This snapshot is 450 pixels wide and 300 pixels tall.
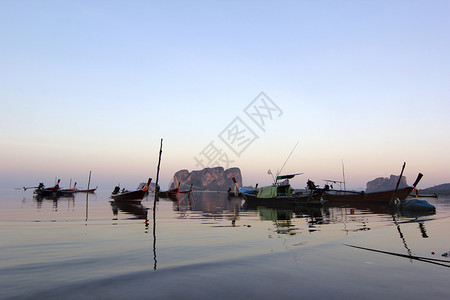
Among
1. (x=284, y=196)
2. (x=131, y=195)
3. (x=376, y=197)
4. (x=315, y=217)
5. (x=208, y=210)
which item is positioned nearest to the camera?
(x=315, y=217)

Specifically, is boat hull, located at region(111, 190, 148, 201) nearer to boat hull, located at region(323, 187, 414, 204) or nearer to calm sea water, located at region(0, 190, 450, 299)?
boat hull, located at region(323, 187, 414, 204)

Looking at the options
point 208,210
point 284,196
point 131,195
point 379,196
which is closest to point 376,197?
point 379,196

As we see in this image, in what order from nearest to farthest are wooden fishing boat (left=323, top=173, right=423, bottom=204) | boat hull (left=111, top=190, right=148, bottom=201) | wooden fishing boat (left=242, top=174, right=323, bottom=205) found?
wooden fishing boat (left=242, top=174, right=323, bottom=205)
wooden fishing boat (left=323, top=173, right=423, bottom=204)
boat hull (left=111, top=190, right=148, bottom=201)

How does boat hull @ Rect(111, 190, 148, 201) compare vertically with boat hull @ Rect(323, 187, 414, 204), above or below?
above

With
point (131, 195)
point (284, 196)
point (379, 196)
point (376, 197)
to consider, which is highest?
point (131, 195)

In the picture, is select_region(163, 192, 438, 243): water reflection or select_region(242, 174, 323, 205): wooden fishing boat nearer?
select_region(163, 192, 438, 243): water reflection

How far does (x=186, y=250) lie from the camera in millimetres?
10688

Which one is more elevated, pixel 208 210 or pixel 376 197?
pixel 376 197

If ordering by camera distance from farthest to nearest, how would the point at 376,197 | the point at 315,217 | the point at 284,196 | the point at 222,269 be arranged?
the point at 376,197 < the point at 284,196 < the point at 315,217 < the point at 222,269

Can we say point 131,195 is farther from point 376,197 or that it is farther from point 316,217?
point 376,197

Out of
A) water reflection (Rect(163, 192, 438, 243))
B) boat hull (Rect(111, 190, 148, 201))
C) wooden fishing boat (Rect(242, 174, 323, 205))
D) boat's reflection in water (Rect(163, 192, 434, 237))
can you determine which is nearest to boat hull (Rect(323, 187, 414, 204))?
water reflection (Rect(163, 192, 438, 243))

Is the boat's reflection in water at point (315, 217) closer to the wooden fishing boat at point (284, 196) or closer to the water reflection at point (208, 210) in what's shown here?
the water reflection at point (208, 210)

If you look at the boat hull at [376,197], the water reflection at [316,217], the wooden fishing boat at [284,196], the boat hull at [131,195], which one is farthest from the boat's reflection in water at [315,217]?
the boat hull at [131,195]

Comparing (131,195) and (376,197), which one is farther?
(131,195)
